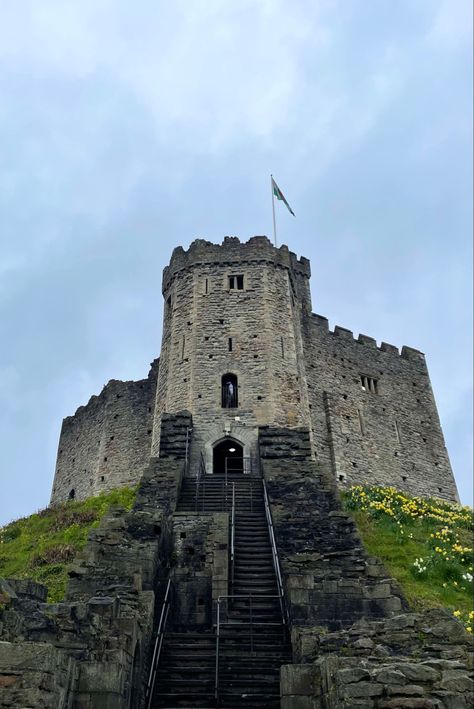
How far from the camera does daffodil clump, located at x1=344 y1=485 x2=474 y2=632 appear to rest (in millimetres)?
14781

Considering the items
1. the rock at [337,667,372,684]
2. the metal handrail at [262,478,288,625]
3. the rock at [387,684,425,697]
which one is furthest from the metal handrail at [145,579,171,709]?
the rock at [387,684,425,697]

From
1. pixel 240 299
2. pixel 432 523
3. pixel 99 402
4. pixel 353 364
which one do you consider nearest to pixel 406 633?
pixel 432 523

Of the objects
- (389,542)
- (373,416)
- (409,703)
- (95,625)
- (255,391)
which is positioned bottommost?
(409,703)

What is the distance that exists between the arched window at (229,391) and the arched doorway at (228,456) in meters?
1.55

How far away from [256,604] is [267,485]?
5.49 m

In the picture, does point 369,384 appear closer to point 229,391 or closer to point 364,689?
point 229,391

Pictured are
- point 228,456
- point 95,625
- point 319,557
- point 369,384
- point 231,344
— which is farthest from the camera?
point 369,384

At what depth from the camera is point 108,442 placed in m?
29.7

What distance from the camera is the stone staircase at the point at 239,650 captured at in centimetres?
907

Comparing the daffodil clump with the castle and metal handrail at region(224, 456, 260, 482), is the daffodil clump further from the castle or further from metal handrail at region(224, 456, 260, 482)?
metal handrail at region(224, 456, 260, 482)

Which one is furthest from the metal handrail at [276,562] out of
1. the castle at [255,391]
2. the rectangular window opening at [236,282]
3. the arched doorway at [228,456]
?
the rectangular window opening at [236,282]

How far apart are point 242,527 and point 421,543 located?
6.93 meters

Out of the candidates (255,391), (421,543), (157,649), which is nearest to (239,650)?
(157,649)

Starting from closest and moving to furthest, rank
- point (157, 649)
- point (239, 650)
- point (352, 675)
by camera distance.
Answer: point (352, 675)
point (157, 649)
point (239, 650)
